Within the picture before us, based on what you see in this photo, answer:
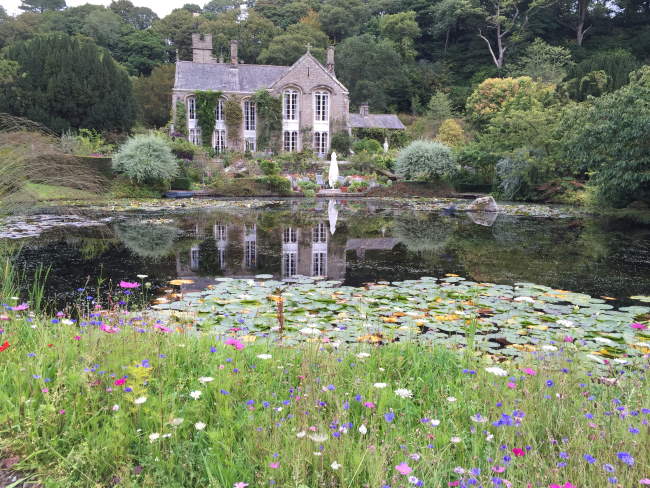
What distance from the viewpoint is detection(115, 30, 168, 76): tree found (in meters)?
54.9

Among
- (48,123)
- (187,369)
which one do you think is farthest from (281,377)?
(48,123)

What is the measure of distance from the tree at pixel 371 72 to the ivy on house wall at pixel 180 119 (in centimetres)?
2065

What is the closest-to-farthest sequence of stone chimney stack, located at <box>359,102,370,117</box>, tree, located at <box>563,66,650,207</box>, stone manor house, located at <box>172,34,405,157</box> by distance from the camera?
tree, located at <box>563,66,650,207</box>
stone manor house, located at <box>172,34,405,157</box>
stone chimney stack, located at <box>359,102,370,117</box>

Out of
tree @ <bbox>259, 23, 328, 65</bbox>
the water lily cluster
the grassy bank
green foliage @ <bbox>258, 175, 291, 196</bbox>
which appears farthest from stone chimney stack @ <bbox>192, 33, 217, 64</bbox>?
the grassy bank

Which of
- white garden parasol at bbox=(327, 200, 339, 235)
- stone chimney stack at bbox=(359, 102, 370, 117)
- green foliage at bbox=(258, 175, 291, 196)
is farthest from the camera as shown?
stone chimney stack at bbox=(359, 102, 370, 117)

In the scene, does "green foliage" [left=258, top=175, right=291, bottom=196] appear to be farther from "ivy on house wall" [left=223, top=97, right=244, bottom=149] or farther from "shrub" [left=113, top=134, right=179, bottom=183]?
"ivy on house wall" [left=223, top=97, right=244, bottom=149]

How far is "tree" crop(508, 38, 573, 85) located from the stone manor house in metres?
16.6

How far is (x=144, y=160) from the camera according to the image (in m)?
20.7

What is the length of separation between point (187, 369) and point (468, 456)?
1.80 m

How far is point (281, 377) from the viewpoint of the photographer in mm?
3074

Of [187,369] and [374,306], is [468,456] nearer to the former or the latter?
[187,369]

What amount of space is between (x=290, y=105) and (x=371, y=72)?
1709cm

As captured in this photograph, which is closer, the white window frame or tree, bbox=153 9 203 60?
A: the white window frame

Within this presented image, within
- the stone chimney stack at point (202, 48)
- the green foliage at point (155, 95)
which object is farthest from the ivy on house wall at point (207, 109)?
the green foliage at point (155, 95)
